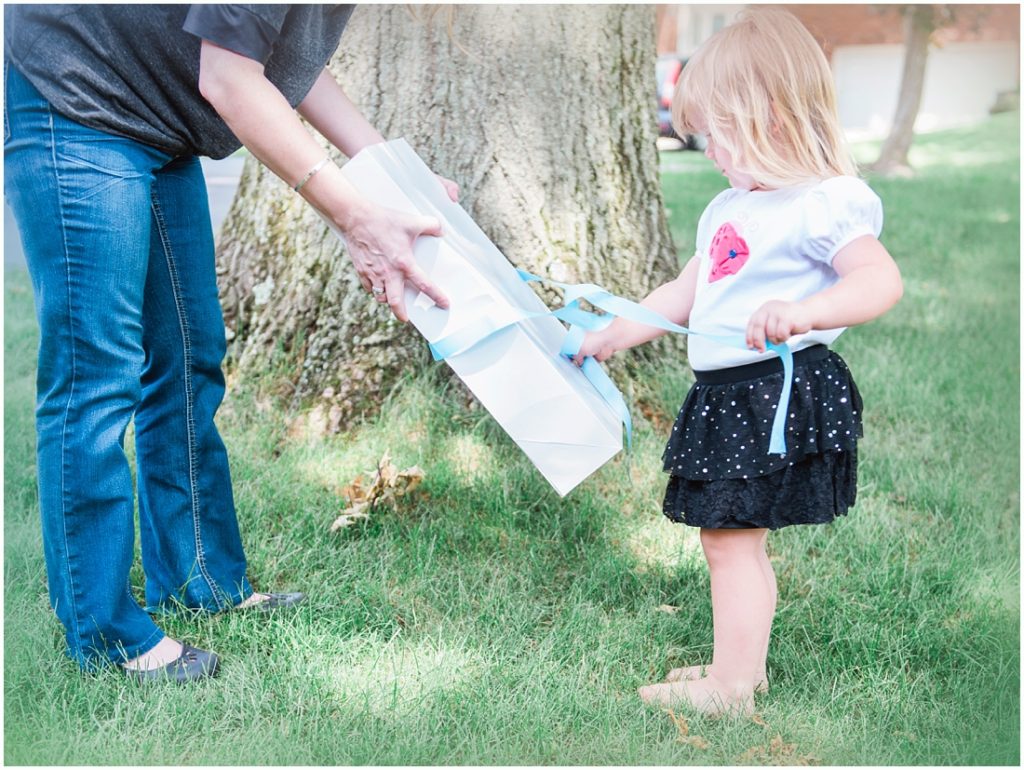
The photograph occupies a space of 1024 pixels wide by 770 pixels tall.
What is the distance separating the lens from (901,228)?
720 cm

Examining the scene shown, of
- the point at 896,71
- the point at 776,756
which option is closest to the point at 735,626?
the point at 776,756

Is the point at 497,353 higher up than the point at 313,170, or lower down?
lower down

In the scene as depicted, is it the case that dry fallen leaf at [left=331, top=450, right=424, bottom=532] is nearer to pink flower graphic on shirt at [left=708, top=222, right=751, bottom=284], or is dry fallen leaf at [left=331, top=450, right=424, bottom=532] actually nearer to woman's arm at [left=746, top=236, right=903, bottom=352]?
pink flower graphic on shirt at [left=708, top=222, right=751, bottom=284]

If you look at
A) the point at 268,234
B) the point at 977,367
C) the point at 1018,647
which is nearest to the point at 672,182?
the point at 977,367

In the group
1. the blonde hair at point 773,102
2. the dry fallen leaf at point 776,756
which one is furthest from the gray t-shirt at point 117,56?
the dry fallen leaf at point 776,756

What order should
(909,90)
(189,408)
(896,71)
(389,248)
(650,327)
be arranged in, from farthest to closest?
(896,71)
(909,90)
(189,408)
(650,327)
(389,248)

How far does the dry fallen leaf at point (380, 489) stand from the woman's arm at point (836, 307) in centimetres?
132

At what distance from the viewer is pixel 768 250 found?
202cm

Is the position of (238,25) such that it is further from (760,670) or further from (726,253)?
(760,670)

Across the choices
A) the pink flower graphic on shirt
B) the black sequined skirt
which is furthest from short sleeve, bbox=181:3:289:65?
the black sequined skirt

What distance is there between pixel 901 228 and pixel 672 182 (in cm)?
287

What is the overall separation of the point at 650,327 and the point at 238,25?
40.7 inches

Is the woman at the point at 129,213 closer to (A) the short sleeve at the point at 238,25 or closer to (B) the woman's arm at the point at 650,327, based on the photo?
Result: (A) the short sleeve at the point at 238,25

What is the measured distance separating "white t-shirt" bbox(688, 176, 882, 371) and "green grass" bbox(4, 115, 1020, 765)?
73cm
